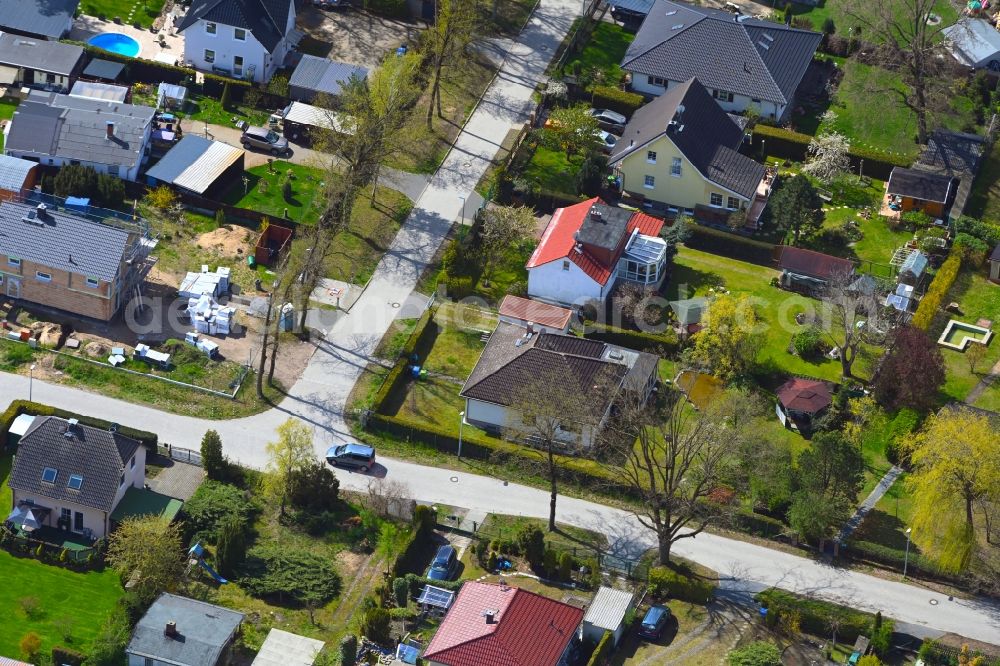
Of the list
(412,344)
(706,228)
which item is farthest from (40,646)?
(706,228)

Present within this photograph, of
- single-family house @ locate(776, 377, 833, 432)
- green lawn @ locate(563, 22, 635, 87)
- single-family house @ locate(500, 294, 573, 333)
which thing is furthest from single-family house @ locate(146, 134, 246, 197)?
single-family house @ locate(776, 377, 833, 432)

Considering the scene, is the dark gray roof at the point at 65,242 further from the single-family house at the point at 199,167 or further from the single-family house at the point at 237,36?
the single-family house at the point at 237,36

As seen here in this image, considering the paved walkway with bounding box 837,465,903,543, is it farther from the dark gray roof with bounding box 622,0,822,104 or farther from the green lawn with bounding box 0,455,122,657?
the green lawn with bounding box 0,455,122,657

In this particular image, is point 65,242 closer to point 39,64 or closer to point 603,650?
point 39,64

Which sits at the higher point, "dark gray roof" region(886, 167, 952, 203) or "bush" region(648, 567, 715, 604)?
"dark gray roof" region(886, 167, 952, 203)

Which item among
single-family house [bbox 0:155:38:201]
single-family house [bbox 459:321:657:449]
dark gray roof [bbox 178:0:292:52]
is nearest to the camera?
single-family house [bbox 459:321:657:449]

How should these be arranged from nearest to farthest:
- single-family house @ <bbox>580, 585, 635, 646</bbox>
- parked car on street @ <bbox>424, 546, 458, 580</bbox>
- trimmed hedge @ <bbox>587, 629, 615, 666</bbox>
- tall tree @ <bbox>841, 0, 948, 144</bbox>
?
trimmed hedge @ <bbox>587, 629, 615, 666</bbox> → single-family house @ <bbox>580, 585, 635, 646</bbox> → parked car on street @ <bbox>424, 546, 458, 580</bbox> → tall tree @ <bbox>841, 0, 948, 144</bbox>

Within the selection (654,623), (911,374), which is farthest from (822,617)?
(911,374)
